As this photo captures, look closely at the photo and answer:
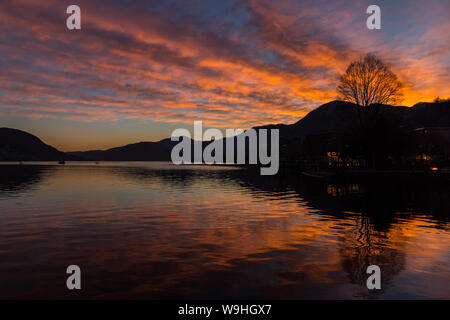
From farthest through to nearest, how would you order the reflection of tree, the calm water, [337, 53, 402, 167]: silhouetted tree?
[337, 53, 402, 167]: silhouetted tree < the reflection of tree < the calm water

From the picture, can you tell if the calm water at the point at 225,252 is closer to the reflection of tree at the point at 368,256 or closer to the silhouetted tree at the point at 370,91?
the reflection of tree at the point at 368,256

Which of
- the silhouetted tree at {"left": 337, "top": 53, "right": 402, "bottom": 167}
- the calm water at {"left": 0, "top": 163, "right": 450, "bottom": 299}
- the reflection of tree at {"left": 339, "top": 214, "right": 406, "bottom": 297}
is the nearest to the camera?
the calm water at {"left": 0, "top": 163, "right": 450, "bottom": 299}

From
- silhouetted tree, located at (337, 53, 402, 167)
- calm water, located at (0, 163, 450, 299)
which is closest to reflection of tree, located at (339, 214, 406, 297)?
calm water, located at (0, 163, 450, 299)

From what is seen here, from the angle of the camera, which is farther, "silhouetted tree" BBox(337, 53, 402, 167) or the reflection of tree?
"silhouetted tree" BBox(337, 53, 402, 167)

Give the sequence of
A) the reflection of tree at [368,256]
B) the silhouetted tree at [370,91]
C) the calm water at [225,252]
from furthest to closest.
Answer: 1. the silhouetted tree at [370,91]
2. the reflection of tree at [368,256]
3. the calm water at [225,252]

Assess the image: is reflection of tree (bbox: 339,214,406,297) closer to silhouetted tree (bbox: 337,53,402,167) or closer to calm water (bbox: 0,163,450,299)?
calm water (bbox: 0,163,450,299)

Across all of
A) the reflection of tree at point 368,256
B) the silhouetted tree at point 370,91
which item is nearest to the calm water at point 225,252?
the reflection of tree at point 368,256

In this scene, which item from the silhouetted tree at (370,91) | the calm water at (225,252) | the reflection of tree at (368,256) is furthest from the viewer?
the silhouetted tree at (370,91)

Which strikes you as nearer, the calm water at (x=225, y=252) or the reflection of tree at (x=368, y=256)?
the calm water at (x=225, y=252)
